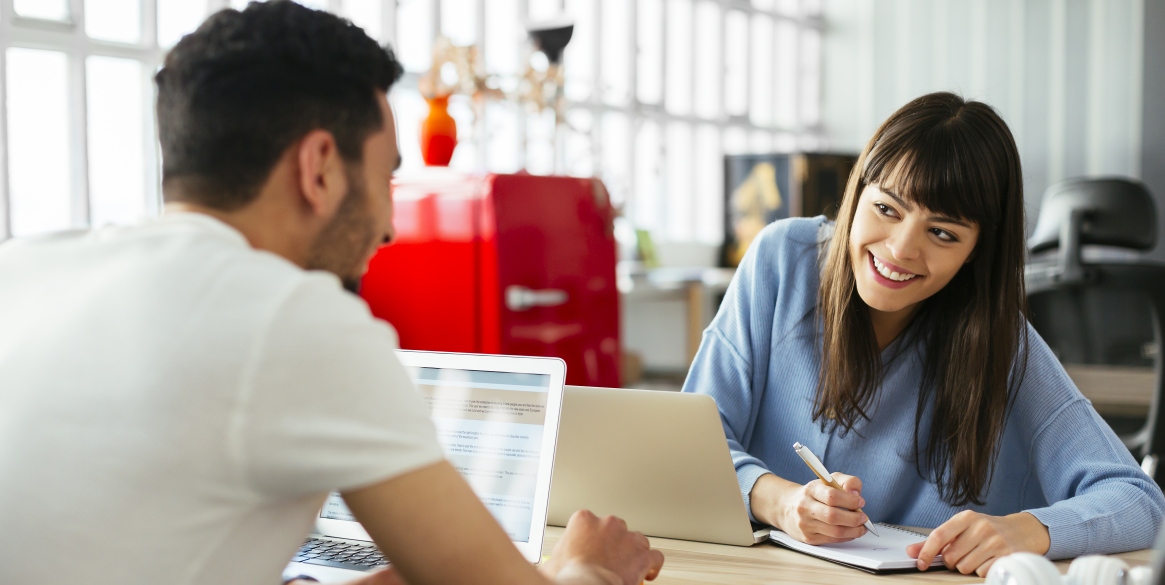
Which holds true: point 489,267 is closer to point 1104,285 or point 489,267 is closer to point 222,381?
point 1104,285

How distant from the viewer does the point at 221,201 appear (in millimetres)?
Result: 841

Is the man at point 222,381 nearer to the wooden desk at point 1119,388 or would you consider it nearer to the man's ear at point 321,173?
the man's ear at point 321,173

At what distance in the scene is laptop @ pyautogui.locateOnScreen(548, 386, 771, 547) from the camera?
4.15 feet

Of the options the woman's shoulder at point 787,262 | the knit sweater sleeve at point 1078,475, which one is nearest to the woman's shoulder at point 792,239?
the woman's shoulder at point 787,262

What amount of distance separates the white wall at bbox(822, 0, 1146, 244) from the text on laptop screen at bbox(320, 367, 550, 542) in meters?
5.89

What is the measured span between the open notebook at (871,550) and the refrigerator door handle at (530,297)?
2057 millimetres

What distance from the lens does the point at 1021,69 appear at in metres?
7.20

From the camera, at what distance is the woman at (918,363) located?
141 cm

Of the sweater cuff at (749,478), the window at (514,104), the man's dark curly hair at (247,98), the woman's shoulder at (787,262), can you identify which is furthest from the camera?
the window at (514,104)

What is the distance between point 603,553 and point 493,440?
234 mm

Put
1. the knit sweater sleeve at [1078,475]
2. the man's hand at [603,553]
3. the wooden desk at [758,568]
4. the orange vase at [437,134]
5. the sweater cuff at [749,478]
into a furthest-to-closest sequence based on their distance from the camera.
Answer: the orange vase at [437,134]
the sweater cuff at [749,478]
the knit sweater sleeve at [1078,475]
the wooden desk at [758,568]
the man's hand at [603,553]

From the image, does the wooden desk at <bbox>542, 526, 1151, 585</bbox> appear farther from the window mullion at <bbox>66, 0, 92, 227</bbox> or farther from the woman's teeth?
the window mullion at <bbox>66, 0, 92, 227</bbox>

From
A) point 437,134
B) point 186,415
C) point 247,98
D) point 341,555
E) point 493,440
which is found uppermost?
point 437,134

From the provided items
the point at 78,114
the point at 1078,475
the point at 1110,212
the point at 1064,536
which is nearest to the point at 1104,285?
the point at 1110,212
